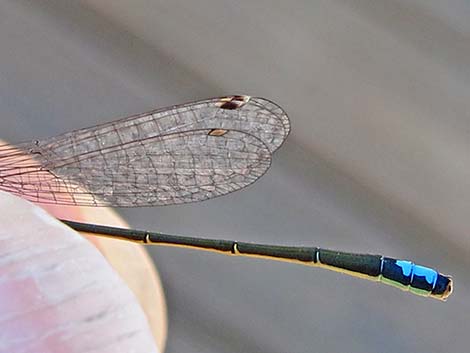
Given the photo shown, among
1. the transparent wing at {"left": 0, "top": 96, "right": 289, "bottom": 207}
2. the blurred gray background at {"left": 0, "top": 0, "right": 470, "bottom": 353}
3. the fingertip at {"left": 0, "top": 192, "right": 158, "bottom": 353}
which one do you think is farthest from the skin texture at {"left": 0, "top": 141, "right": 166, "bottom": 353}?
the blurred gray background at {"left": 0, "top": 0, "right": 470, "bottom": 353}

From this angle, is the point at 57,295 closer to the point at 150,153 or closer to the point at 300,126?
→ the point at 150,153

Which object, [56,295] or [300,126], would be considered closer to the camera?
[56,295]

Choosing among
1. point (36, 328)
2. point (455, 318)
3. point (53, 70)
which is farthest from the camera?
point (53, 70)

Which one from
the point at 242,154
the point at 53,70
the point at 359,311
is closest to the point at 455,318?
the point at 359,311

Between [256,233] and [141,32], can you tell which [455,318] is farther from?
[141,32]

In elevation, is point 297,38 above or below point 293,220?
above

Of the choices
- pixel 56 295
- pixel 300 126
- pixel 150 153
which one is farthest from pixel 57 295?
pixel 300 126

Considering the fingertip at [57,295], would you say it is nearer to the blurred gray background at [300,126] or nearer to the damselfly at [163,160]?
the damselfly at [163,160]
